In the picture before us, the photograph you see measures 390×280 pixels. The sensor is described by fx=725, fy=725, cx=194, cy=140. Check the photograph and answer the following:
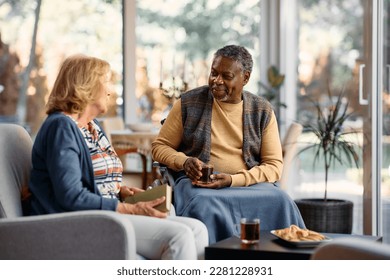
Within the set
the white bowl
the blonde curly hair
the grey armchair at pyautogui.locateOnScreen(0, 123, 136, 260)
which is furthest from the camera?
the white bowl

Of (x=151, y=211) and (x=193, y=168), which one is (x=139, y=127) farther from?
(x=151, y=211)

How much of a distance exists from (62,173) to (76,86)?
0.36m

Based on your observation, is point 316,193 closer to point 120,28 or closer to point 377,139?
point 377,139

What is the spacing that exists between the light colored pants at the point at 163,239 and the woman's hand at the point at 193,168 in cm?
68

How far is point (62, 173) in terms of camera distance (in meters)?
2.46

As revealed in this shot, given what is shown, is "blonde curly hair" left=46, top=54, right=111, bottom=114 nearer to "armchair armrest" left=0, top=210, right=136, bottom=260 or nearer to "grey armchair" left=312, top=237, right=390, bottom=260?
"armchair armrest" left=0, top=210, right=136, bottom=260

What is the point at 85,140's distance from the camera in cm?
266

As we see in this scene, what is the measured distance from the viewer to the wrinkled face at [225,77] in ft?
11.3

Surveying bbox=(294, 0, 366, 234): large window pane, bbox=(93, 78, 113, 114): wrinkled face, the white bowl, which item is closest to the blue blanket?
bbox=(93, 78, 113, 114): wrinkled face

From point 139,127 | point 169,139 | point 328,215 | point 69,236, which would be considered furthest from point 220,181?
point 139,127

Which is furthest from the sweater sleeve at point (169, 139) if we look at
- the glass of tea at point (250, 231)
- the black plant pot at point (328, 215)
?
the black plant pot at point (328, 215)

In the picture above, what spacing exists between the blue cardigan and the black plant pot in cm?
269

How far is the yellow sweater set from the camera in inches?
Result: 136
